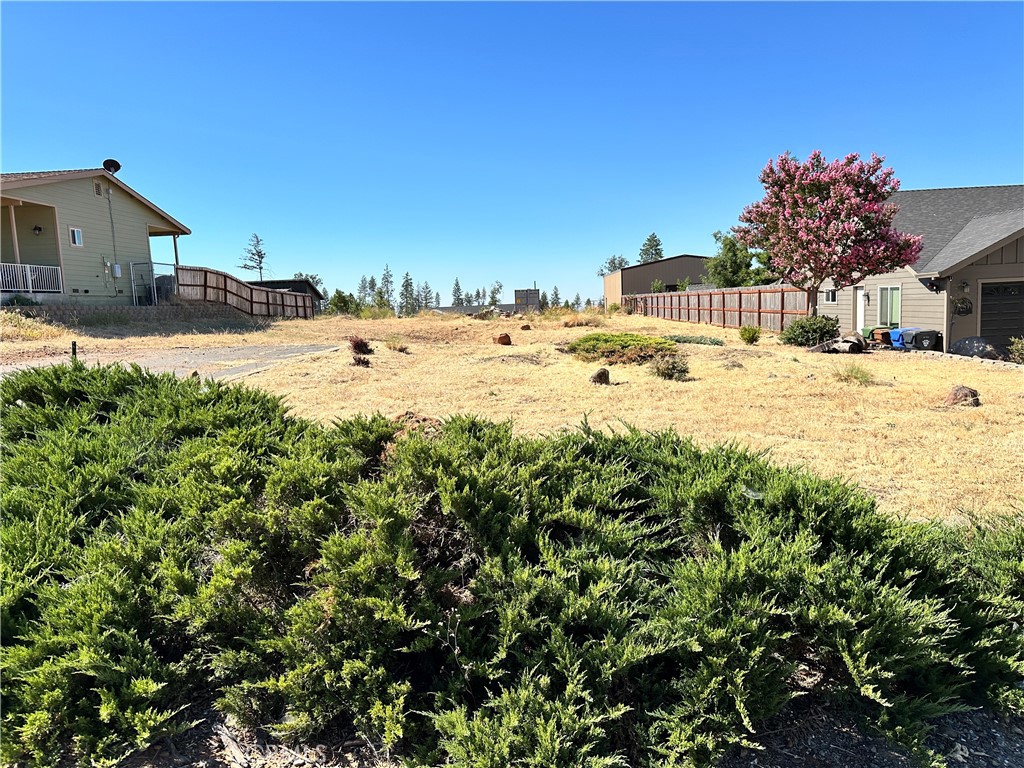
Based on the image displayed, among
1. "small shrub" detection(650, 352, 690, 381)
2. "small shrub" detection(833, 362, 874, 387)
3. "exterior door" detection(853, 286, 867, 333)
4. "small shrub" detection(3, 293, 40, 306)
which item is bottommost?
"small shrub" detection(833, 362, 874, 387)

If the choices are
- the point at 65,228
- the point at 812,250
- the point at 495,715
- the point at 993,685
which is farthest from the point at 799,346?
the point at 65,228

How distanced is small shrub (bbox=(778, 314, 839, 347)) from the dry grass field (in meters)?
2.55

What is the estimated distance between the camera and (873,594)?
1.89m

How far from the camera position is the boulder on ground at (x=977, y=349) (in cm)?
1288

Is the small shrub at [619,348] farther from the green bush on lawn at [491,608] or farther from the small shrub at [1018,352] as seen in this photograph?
the green bush on lawn at [491,608]

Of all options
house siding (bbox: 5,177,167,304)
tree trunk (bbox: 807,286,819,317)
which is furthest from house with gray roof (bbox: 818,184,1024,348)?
house siding (bbox: 5,177,167,304)

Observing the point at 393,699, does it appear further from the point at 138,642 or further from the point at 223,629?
the point at 138,642

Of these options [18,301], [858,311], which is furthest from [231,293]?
[858,311]

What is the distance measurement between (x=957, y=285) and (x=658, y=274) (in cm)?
3979

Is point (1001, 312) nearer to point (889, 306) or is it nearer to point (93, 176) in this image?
point (889, 306)

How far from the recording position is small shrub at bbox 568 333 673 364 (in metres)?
11.1

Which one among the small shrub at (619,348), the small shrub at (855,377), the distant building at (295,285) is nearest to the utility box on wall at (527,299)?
the distant building at (295,285)

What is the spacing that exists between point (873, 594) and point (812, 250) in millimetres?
15943

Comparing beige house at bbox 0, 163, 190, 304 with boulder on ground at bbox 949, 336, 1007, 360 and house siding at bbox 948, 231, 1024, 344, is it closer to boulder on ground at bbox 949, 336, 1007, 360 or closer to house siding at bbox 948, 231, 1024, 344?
boulder on ground at bbox 949, 336, 1007, 360
